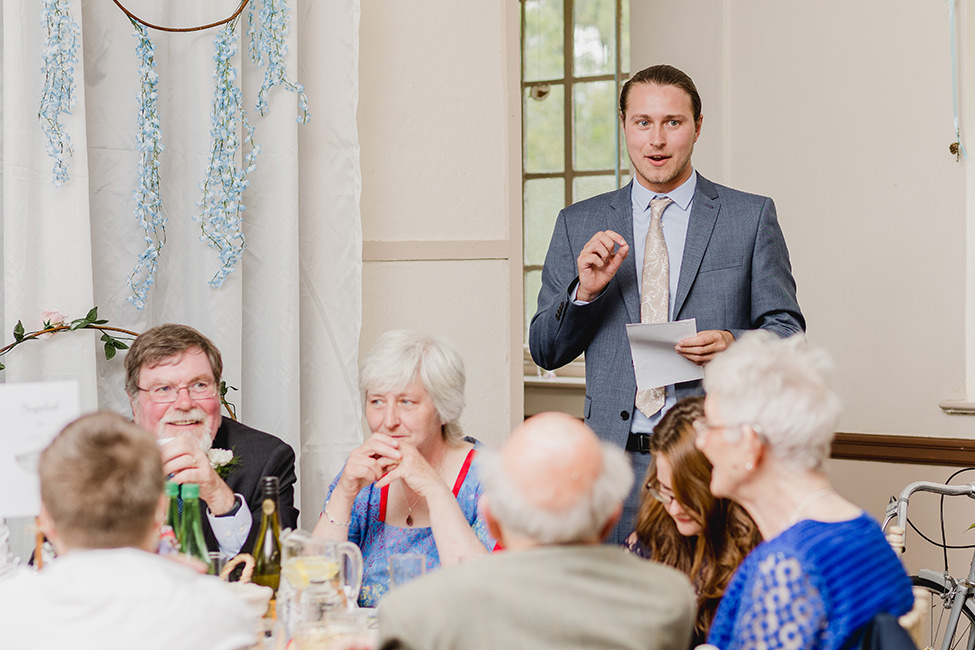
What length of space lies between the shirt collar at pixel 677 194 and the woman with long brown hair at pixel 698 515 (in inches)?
34.0

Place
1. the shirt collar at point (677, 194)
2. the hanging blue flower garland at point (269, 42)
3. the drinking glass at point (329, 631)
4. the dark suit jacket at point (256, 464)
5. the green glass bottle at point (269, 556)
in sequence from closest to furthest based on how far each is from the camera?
the drinking glass at point (329, 631), the green glass bottle at point (269, 556), the dark suit jacket at point (256, 464), the shirt collar at point (677, 194), the hanging blue flower garland at point (269, 42)

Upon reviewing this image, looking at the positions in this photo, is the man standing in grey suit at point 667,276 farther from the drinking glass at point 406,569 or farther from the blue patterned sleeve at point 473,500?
the drinking glass at point 406,569

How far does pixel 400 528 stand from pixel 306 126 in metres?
1.46

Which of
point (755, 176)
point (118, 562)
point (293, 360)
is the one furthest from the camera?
point (755, 176)

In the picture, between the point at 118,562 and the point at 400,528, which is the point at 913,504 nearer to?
the point at 400,528

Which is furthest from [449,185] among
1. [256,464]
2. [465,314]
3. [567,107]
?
[567,107]

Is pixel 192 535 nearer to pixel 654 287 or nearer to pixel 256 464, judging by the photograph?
pixel 256 464

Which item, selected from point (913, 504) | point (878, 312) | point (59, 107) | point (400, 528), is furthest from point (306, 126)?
Answer: point (913, 504)

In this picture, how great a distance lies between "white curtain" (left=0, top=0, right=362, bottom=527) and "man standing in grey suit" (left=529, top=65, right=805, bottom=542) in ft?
2.65

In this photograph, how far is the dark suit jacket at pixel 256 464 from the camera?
2500mm

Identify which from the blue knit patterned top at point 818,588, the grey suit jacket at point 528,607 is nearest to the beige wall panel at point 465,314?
the blue knit patterned top at point 818,588

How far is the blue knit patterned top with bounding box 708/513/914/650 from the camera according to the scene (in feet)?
4.94

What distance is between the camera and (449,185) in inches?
141

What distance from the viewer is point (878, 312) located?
164 inches
